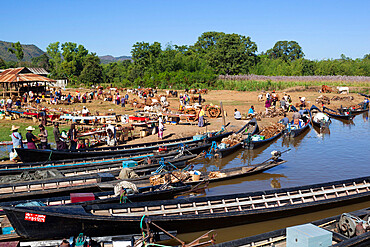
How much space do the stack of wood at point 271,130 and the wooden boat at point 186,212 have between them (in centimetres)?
1014

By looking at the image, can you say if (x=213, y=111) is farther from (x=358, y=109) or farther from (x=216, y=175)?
(x=358, y=109)

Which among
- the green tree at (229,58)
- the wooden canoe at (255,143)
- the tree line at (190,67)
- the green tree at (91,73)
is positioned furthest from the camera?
the green tree at (229,58)

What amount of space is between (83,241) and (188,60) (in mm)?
50091

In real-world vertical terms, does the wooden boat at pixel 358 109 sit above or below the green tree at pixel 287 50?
A: below

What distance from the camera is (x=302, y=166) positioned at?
58.1 ft

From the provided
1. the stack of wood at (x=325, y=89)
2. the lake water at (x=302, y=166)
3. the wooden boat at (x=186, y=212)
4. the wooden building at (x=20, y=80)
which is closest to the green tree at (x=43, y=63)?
the wooden building at (x=20, y=80)

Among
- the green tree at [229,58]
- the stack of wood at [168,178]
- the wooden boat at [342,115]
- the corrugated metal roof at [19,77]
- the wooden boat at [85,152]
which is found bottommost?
the stack of wood at [168,178]

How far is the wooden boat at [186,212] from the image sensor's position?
8469mm

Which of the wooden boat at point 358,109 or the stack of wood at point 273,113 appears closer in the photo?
the stack of wood at point 273,113

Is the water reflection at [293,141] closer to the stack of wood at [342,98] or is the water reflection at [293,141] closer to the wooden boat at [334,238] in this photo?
the wooden boat at [334,238]

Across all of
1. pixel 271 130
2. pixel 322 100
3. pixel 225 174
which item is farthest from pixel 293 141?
pixel 322 100

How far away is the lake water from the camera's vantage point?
11.2 m

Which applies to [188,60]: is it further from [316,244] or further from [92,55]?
[316,244]

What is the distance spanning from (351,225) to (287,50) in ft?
341
